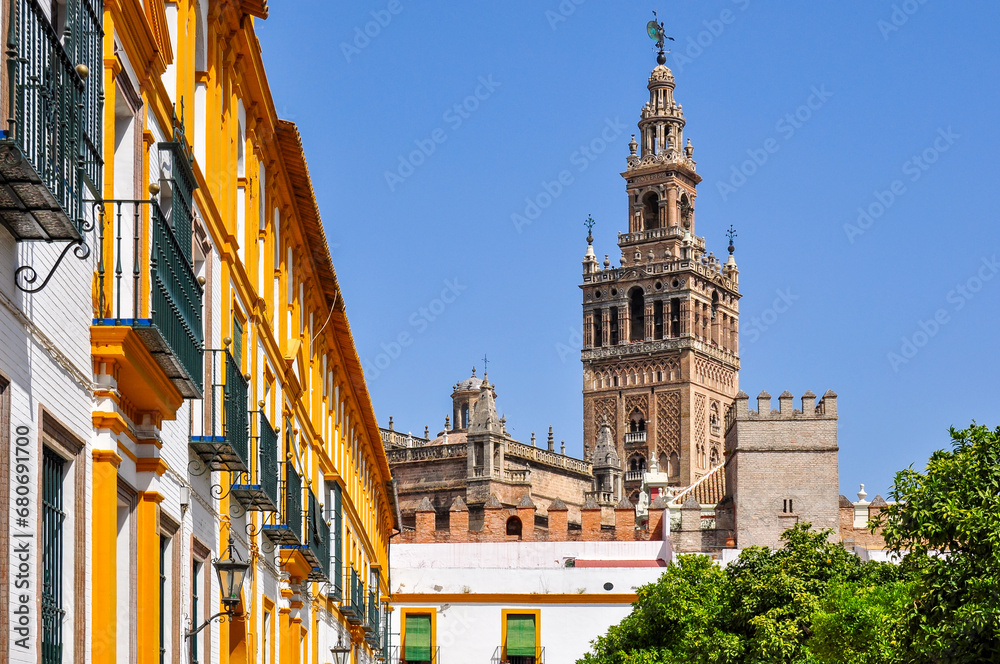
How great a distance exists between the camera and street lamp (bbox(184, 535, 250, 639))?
14.2 m

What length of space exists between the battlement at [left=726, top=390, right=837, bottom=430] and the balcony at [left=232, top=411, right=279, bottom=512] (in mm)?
43590

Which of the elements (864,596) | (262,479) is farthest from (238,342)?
(864,596)

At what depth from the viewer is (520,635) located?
50656mm

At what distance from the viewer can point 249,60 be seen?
57.8 feet

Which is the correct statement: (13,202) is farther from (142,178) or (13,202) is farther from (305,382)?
(305,382)

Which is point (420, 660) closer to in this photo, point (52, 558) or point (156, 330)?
point (156, 330)

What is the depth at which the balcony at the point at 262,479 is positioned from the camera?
52.6ft

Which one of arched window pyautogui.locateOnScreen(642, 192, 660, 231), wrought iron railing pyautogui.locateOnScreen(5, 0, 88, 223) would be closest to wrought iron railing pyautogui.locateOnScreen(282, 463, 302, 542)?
wrought iron railing pyautogui.locateOnScreen(5, 0, 88, 223)

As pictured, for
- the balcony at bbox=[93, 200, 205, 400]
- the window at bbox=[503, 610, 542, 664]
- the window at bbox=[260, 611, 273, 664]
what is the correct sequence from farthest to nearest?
the window at bbox=[503, 610, 542, 664]
the window at bbox=[260, 611, 273, 664]
the balcony at bbox=[93, 200, 205, 400]

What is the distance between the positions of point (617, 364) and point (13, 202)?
112889mm

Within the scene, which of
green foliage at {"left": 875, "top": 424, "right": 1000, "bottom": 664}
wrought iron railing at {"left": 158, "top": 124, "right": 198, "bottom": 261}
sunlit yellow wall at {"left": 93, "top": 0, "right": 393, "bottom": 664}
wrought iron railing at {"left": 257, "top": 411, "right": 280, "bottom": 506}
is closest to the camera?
sunlit yellow wall at {"left": 93, "top": 0, "right": 393, "bottom": 664}

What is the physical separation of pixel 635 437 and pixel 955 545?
324ft

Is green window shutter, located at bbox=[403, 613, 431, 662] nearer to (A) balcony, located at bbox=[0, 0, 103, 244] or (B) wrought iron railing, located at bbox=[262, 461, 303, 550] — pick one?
(B) wrought iron railing, located at bbox=[262, 461, 303, 550]

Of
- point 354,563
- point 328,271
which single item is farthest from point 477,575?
point 328,271
